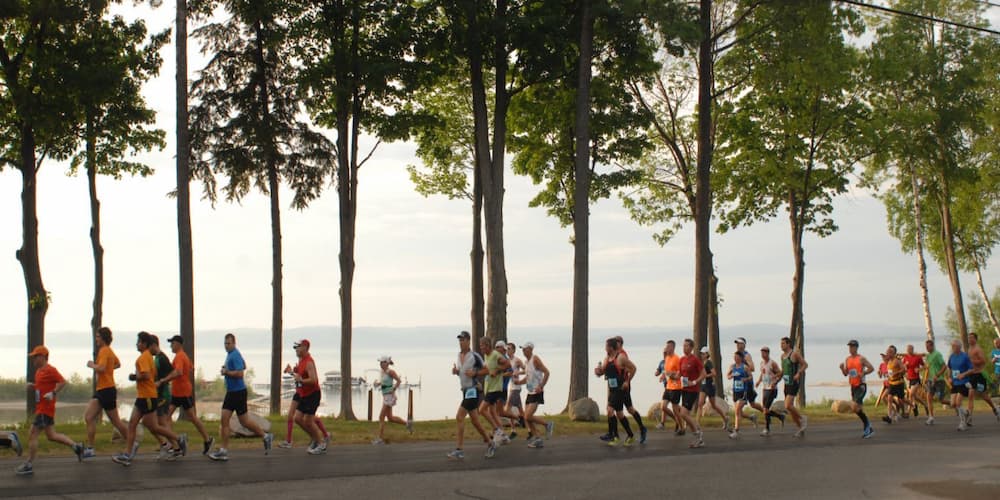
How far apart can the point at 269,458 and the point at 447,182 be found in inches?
880

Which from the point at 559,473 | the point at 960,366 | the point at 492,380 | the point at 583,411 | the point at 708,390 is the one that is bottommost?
the point at 583,411

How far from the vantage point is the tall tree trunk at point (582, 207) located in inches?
1015

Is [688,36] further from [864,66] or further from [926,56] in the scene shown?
[926,56]

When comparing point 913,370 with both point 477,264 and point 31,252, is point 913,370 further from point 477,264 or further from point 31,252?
point 31,252

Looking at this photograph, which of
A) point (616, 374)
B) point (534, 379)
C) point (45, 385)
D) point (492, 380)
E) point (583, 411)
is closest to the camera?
point (45, 385)

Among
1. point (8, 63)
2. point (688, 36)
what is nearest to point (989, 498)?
point (688, 36)

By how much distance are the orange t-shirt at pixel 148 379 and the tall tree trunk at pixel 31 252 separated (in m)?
11.9

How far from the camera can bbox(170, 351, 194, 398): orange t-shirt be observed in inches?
606

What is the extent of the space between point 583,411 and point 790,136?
15974 mm

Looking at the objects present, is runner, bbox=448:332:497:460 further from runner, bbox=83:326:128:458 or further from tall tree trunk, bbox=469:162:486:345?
tall tree trunk, bbox=469:162:486:345

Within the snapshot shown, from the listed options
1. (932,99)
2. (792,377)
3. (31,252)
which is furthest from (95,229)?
(932,99)

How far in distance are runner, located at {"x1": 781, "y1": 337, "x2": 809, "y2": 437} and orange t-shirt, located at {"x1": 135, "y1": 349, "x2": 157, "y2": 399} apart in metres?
12.5

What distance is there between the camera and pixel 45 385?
1337cm

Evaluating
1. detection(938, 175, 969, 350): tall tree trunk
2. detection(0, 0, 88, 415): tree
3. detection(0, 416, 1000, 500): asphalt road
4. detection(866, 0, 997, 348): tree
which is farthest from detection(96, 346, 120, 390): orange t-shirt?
detection(938, 175, 969, 350): tall tree trunk
